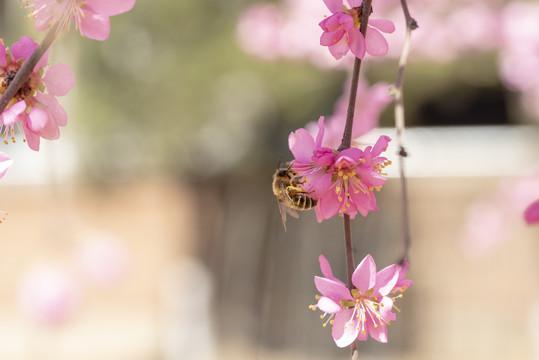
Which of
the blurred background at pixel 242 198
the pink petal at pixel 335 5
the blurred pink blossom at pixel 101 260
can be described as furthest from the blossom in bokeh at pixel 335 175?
the blurred pink blossom at pixel 101 260

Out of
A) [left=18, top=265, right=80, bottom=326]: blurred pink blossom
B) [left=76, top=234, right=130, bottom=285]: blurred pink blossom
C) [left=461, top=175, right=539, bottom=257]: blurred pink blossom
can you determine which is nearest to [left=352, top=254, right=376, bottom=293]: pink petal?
[left=18, top=265, right=80, bottom=326]: blurred pink blossom

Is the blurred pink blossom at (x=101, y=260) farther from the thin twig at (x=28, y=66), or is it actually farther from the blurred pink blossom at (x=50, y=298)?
the thin twig at (x=28, y=66)

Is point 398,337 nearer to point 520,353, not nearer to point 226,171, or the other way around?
point 520,353

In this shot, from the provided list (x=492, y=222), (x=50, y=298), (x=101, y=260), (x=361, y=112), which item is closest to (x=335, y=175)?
(x=361, y=112)

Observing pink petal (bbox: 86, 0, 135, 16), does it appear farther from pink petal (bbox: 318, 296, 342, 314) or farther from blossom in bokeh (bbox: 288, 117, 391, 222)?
pink petal (bbox: 318, 296, 342, 314)

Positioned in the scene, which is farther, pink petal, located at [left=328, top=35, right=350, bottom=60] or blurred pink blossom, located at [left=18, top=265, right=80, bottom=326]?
blurred pink blossom, located at [left=18, top=265, right=80, bottom=326]
